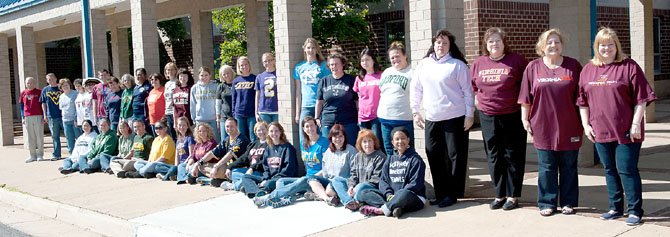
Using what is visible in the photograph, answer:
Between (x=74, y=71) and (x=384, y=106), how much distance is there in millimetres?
21616

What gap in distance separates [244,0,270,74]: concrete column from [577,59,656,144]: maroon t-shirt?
1069 centimetres

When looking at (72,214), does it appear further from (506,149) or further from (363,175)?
(506,149)

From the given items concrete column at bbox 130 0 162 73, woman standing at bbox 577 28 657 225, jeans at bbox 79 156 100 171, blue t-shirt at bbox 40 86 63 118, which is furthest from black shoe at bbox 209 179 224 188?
blue t-shirt at bbox 40 86 63 118

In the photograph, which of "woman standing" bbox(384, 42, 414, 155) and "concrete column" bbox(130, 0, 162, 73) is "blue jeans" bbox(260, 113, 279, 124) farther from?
"concrete column" bbox(130, 0, 162, 73)

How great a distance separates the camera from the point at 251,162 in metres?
9.20

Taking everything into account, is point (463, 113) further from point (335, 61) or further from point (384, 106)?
point (335, 61)

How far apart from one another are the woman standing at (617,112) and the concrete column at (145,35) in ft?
29.6

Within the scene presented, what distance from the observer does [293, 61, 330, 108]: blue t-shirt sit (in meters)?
9.20

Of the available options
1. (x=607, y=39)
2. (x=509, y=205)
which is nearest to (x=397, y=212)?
(x=509, y=205)

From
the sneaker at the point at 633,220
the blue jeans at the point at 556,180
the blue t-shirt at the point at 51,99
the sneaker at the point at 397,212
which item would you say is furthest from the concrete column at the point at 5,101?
the sneaker at the point at 633,220

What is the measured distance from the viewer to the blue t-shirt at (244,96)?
403 inches

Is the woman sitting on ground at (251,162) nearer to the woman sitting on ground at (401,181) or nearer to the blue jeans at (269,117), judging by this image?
the blue jeans at (269,117)

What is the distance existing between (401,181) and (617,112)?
2.26 metres

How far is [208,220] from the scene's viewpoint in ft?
26.6
